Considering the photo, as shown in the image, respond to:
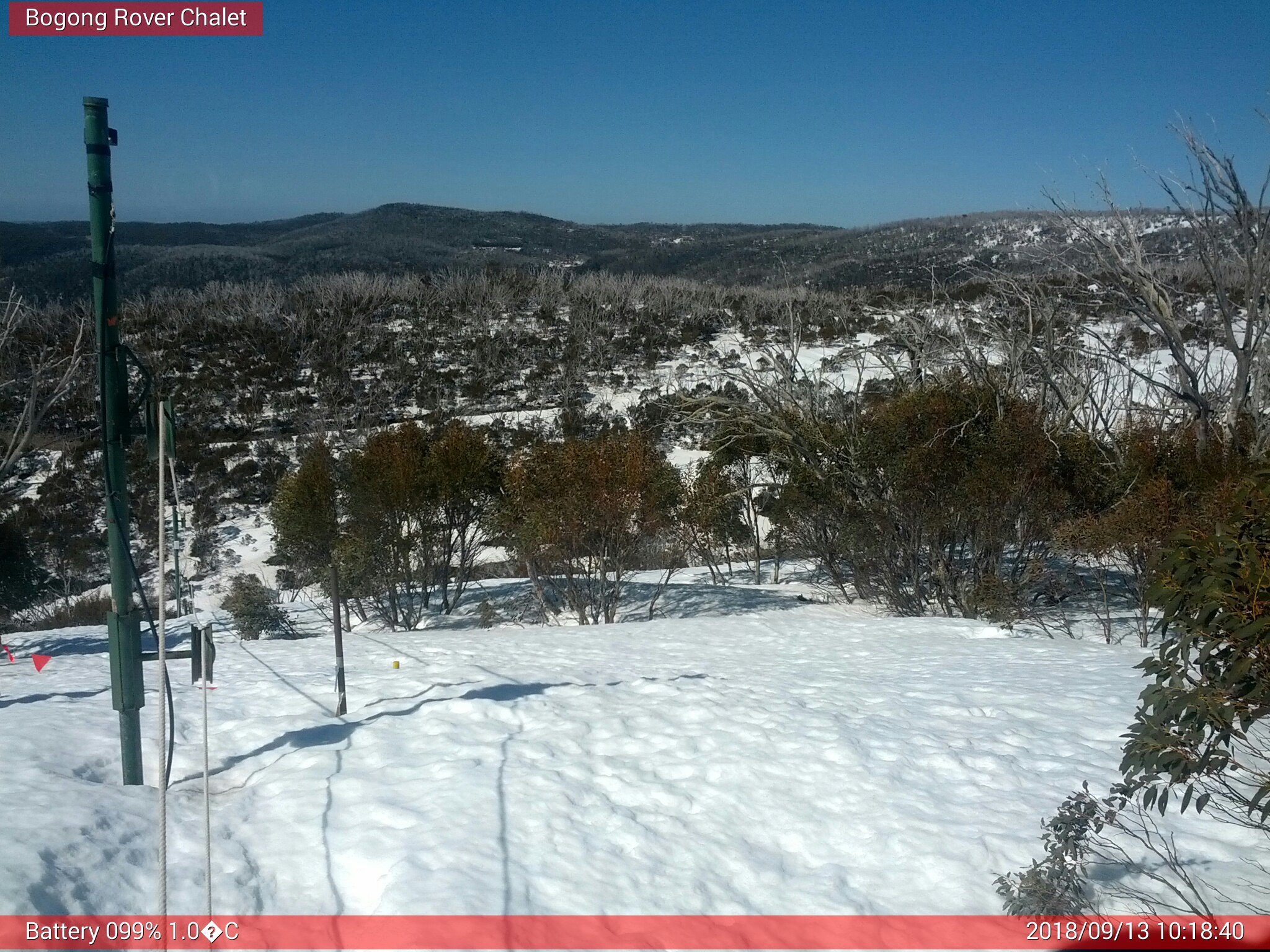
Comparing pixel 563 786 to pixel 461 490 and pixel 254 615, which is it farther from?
pixel 461 490

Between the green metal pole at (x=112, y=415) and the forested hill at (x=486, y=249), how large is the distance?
103ft

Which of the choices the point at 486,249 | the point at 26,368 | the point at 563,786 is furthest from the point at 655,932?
the point at 486,249

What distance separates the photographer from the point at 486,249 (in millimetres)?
79375

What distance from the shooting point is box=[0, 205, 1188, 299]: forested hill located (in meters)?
42.8

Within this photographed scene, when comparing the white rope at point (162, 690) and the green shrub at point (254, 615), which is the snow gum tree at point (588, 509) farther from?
the white rope at point (162, 690)

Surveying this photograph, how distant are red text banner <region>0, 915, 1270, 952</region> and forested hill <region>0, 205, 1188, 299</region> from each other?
33.1 meters

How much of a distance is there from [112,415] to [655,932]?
3.44 m

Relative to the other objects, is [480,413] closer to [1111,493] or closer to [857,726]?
[1111,493]

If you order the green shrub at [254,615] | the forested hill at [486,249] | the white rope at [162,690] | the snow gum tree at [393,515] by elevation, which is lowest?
the green shrub at [254,615]

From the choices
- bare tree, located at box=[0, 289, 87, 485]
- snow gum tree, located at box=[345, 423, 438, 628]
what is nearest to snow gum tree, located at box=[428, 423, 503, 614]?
snow gum tree, located at box=[345, 423, 438, 628]

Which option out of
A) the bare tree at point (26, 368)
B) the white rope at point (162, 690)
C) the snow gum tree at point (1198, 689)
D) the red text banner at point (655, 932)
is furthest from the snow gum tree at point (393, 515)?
the snow gum tree at point (1198, 689)

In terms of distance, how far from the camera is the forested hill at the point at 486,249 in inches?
1686

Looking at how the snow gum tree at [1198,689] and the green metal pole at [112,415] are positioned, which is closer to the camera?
the snow gum tree at [1198,689]

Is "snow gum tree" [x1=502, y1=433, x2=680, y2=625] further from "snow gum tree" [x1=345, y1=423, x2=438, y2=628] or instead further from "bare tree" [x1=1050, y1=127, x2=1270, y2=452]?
"bare tree" [x1=1050, y1=127, x2=1270, y2=452]
